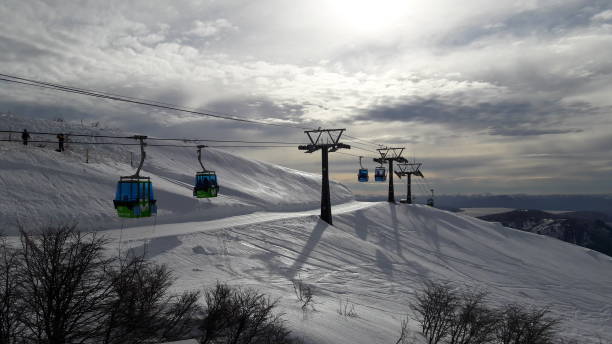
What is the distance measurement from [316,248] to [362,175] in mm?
17117

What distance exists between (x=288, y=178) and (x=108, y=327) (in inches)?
1914

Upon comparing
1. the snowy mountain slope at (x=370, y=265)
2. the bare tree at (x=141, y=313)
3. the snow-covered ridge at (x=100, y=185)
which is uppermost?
the snow-covered ridge at (x=100, y=185)

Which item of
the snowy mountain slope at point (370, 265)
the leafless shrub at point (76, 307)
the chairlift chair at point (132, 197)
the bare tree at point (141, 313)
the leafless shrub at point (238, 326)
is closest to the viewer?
the leafless shrub at point (76, 307)

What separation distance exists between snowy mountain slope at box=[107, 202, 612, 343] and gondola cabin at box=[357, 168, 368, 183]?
11.5ft

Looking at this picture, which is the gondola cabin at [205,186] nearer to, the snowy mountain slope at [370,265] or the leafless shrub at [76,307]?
the snowy mountain slope at [370,265]

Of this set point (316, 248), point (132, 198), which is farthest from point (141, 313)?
point (316, 248)

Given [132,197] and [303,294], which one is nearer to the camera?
[132,197]

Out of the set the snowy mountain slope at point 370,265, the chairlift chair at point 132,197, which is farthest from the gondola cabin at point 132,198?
the snowy mountain slope at point 370,265

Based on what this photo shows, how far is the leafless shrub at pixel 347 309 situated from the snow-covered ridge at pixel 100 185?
14725 mm

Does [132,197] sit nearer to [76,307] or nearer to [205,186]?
[76,307]

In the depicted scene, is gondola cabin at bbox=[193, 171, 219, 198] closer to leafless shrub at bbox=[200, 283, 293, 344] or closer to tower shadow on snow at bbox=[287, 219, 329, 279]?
tower shadow on snow at bbox=[287, 219, 329, 279]

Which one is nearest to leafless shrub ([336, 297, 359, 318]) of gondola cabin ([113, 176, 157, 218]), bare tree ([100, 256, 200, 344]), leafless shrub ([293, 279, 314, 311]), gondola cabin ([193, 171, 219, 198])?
leafless shrub ([293, 279, 314, 311])

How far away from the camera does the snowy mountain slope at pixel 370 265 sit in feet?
50.1

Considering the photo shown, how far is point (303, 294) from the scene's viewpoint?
15352mm
